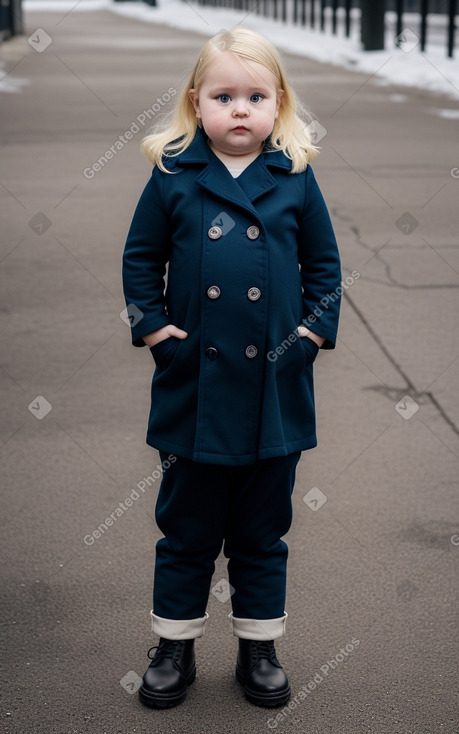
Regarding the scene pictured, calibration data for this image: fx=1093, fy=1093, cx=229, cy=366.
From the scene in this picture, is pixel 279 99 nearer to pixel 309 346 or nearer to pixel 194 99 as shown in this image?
pixel 194 99

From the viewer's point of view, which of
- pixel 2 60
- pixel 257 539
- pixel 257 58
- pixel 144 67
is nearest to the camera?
pixel 257 58

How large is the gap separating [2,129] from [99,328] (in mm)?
6904

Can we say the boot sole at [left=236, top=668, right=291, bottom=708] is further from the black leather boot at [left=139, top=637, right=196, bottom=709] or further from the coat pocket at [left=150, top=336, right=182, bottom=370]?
the coat pocket at [left=150, top=336, right=182, bottom=370]

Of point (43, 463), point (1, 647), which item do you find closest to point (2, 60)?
point (43, 463)


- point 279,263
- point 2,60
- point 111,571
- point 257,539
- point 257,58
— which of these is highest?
point 257,58

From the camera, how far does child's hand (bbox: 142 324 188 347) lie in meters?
2.63

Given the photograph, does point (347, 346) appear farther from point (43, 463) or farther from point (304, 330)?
point (304, 330)

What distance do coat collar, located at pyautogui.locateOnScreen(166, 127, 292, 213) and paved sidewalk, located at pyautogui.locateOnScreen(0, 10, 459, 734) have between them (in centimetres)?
126

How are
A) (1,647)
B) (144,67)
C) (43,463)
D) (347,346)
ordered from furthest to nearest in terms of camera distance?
(144,67) → (347,346) → (43,463) → (1,647)

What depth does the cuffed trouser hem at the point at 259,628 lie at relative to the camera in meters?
2.82

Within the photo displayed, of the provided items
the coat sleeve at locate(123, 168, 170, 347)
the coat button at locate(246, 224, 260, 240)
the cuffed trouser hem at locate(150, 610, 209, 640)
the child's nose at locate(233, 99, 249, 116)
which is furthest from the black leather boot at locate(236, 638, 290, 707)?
the child's nose at locate(233, 99, 249, 116)

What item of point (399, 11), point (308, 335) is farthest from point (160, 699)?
point (399, 11)

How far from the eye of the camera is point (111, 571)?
3412 mm

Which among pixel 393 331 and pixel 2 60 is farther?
pixel 2 60
